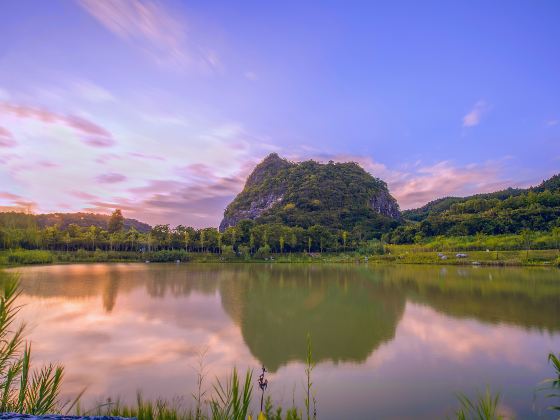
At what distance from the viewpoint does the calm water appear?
7383 mm

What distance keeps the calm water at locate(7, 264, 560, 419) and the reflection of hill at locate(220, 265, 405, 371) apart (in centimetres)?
5

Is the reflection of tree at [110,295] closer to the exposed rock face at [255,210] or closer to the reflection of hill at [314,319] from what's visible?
the reflection of hill at [314,319]

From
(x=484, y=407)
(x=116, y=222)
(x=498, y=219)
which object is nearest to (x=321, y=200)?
(x=498, y=219)

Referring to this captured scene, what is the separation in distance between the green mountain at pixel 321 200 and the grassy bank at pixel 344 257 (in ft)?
128

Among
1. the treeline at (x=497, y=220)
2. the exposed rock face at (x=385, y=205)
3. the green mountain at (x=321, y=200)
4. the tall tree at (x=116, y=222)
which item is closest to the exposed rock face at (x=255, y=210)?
the green mountain at (x=321, y=200)

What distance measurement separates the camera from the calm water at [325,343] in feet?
24.2

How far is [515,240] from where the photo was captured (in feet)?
185

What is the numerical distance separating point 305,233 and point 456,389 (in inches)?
2875

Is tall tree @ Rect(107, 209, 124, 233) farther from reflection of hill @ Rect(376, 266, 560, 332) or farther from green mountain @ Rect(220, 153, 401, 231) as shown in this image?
reflection of hill @ Rect(376, 266, 560, 332)

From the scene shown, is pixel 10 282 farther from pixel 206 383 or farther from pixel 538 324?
pixel 538 324

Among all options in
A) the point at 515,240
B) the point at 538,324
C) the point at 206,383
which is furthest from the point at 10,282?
the point at 515,240

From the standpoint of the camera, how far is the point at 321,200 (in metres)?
128

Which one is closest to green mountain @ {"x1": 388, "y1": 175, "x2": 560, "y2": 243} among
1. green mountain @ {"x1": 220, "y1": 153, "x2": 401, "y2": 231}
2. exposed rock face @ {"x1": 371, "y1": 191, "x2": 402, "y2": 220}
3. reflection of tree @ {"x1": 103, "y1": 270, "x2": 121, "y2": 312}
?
green mountain @ {"x1": 220, "y1": 153, "x2": 401, "y2": 231}

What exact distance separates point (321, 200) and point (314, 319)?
4499 inches
